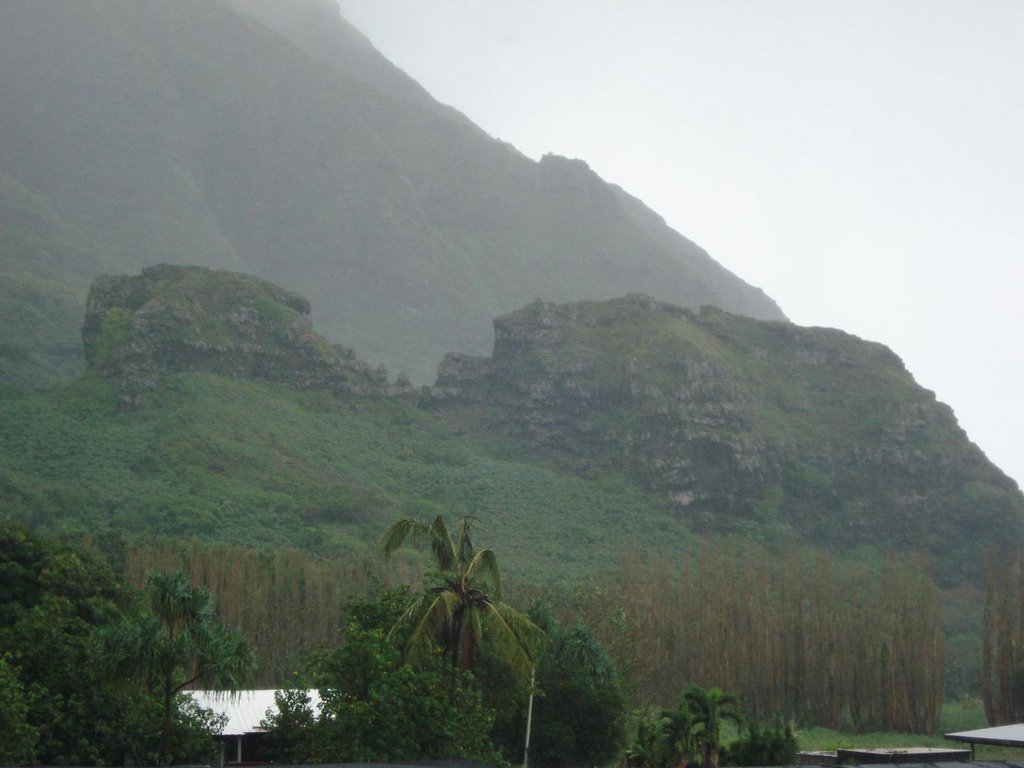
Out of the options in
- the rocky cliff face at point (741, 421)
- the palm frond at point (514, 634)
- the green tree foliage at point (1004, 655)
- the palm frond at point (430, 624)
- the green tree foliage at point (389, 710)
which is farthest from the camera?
the rocky cliff face at point (741, 421)

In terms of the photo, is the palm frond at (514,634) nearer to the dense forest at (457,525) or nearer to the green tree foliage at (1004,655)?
the dense forest at (457,525)

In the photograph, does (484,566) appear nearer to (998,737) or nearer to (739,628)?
(998,737)

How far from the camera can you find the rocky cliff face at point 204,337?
106m

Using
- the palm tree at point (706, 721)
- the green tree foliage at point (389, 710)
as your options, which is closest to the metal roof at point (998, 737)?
the palm tree at point (706, 721)

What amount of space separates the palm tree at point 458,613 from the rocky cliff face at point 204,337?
8041 centimetres

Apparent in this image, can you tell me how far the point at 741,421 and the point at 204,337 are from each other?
48666 mm

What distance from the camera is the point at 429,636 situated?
85.7ft

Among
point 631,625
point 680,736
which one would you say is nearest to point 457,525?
point 631,625

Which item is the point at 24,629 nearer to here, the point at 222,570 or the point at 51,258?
the point at 222,570

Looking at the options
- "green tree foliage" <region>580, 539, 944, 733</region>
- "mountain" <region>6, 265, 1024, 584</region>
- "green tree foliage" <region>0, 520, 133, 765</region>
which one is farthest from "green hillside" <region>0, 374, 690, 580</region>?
"green tree foliage" <region>0, 520, 133, 765</region>

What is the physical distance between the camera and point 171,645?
2422 centimetres

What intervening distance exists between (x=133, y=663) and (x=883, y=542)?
97554mm

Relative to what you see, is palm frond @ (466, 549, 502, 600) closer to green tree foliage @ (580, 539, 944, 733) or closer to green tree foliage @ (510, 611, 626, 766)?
green tree foliage @ (510, 611, 626, 766)

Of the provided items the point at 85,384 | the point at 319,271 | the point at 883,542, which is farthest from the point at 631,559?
the point at 319,271
